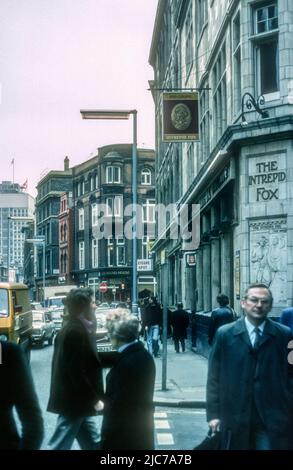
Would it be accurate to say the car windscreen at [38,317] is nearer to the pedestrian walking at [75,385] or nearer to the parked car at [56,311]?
the parked car at [56,311]

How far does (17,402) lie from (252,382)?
1.84m

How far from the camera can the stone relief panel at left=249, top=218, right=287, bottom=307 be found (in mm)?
13867

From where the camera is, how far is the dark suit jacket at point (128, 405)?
5.09 meters

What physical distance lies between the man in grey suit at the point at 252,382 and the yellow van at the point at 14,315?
792 cm

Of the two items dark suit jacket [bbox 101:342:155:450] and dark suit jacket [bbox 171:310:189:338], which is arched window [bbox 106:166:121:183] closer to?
dark suit jacket [bbox 171:310:189:338]

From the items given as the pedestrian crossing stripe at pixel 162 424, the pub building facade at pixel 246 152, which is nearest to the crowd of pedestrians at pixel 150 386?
the pedestrian crossing stripe at pixel 162 424

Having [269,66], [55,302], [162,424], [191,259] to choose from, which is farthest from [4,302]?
[55,302]

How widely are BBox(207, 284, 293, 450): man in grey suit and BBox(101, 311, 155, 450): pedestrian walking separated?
512 millimetres

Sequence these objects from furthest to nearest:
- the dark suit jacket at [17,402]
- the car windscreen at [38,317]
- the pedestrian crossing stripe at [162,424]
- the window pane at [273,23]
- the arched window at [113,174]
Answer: the arched window at [113,174] → the car windscreen at [38,317] → the window pane at [273,23] → the pedestrian crossing stripe at [162,424] → the dark suit jacket at [17,402]

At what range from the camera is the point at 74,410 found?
5832 mm

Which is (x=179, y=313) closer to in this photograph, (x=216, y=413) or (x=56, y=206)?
(x=56, y=206)

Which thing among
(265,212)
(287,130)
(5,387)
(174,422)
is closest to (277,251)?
(265,212)

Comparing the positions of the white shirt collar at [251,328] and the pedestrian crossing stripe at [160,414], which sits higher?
the white shirt collar at [251,328]

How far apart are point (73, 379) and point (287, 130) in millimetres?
8978
